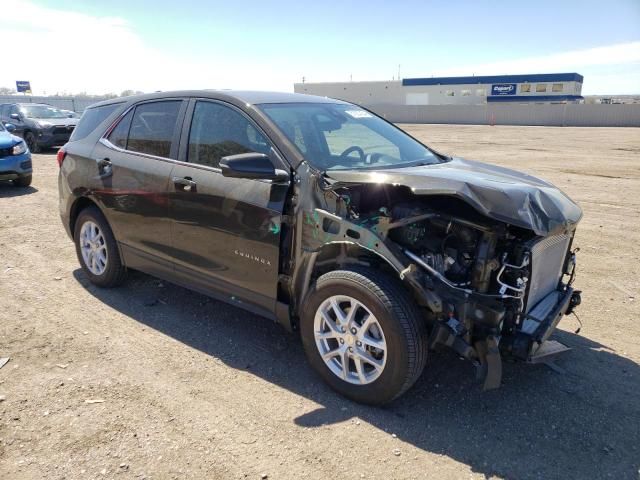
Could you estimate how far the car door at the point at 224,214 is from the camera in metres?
3.43

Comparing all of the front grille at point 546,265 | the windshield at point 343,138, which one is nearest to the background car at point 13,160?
the windshield at point 343,138

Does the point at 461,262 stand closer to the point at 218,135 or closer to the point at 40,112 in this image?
the point at 218,135

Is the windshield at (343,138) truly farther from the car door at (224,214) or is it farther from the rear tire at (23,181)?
the rear tire at (23,181)

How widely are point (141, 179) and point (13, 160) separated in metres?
7.30

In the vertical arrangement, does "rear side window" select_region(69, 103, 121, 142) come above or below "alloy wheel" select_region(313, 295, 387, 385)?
above

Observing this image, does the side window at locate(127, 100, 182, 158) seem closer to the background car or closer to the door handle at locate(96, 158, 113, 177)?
the door handle at locate(96, 158, 113, 177)

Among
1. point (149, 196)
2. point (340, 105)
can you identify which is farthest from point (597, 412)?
point (149, 196)

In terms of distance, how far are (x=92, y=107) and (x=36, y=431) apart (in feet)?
11.3

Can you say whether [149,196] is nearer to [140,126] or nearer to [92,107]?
[140,126]

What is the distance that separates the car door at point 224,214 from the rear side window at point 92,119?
1366 mm

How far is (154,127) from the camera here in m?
4.33

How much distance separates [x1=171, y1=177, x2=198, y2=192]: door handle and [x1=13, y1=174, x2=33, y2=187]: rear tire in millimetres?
7968

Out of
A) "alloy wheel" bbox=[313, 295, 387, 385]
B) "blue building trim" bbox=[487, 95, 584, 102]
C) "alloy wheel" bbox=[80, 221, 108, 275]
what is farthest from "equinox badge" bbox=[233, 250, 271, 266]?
"blue building trim" bbox=[487, 95, 584, 102]

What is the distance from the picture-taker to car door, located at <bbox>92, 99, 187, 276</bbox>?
4.12m
